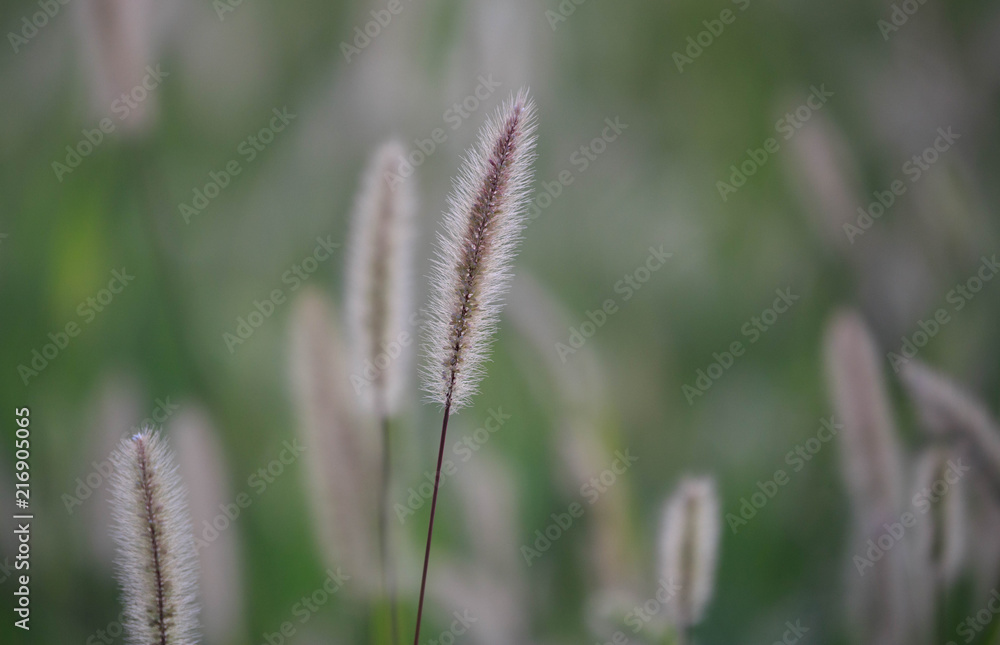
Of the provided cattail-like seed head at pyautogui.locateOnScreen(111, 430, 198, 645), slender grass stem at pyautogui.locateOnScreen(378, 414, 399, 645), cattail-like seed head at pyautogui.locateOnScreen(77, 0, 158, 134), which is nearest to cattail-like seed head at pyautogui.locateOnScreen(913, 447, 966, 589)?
slender grass stem at pyautogui.locateOnScreen(378, 414, 399, 645)

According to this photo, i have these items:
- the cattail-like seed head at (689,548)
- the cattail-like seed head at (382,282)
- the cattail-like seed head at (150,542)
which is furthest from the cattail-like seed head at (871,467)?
the cattail-like seed head at (150,542)

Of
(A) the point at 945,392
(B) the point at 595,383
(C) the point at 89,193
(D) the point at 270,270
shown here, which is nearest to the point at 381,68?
(D) the point at 270,270

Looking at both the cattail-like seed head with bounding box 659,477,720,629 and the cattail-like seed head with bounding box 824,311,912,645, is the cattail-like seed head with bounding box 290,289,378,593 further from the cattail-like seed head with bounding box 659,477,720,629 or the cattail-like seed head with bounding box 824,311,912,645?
the cattail-like seed head with bounding box 824,311,912,645

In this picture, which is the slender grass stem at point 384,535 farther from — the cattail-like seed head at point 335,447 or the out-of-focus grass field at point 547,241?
the out-of-focus grass field at point 547,241

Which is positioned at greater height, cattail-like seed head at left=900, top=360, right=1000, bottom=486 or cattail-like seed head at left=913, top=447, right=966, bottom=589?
cattail-like seed head at left=900, top=360, right=1000, bottom=486

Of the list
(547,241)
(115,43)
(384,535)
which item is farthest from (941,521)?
(115,43)

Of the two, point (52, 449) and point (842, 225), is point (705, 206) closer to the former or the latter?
point (842, 225)
